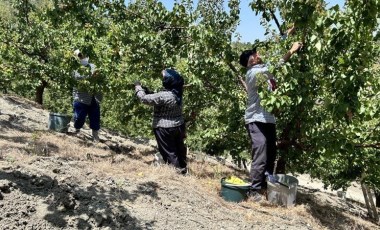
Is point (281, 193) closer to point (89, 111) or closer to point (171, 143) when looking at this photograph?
point (171, 143)

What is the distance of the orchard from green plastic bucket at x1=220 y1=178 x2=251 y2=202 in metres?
1.13

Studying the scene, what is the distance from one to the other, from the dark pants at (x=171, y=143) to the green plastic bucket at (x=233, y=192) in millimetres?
1124

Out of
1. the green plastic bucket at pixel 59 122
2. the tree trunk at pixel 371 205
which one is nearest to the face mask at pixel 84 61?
the green plastic bucket at pixel 59 122

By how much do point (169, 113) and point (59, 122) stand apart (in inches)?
144

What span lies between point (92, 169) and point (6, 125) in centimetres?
396

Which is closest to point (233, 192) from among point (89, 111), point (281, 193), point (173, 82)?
point (281, 193)

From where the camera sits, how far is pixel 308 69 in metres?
5.06

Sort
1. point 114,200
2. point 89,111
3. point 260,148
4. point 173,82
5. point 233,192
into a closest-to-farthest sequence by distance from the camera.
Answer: point 114,200
point 233,192
point 260,148
point 173,82
point 89,111

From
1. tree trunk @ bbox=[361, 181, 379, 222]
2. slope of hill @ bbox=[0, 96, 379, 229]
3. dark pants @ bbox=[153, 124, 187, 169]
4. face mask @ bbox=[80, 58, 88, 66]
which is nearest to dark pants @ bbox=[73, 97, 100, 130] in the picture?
face mask @ bbox=[80, 58, 88, 66]

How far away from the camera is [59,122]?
28.6 ft

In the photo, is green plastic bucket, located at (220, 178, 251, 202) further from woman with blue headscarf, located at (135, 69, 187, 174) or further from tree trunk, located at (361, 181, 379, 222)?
tree trunk, located at (361, 181, 379, 222)

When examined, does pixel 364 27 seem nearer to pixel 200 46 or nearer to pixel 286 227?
pixel 286 227

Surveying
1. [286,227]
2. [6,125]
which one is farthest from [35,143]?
[286,227]

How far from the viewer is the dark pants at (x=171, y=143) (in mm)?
6125
